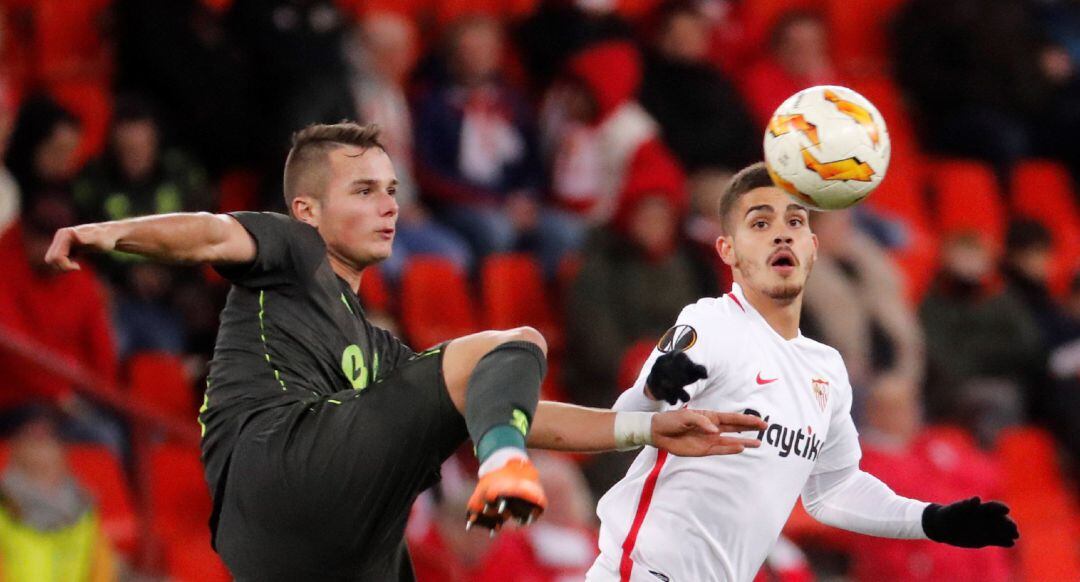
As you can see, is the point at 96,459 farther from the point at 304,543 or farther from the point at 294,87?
the point at 304,543

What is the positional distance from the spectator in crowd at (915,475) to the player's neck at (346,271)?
4258mm

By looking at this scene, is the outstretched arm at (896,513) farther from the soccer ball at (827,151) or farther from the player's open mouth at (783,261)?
the soccer ball at (827,151)

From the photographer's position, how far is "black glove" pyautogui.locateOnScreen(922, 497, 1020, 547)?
208 inches

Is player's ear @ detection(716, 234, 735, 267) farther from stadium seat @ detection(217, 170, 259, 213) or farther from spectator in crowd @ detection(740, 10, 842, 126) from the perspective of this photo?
spectator in crowd @ detection(740, 10, 842, 126)

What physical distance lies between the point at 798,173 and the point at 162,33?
15.5 feet

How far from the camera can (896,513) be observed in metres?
5.55

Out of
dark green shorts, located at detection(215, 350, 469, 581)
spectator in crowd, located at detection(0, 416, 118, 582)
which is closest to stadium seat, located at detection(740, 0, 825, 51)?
spectator in crowd, located at detection(0, 416, 118, 582)

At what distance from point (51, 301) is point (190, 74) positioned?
1.52 m

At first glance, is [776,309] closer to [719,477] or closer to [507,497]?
[719,477]

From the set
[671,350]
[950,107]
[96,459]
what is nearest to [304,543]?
[671,350]

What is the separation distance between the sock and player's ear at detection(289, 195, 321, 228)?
104 centimetres

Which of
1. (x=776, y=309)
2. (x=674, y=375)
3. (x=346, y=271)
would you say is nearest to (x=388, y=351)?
(x=346, y=271)

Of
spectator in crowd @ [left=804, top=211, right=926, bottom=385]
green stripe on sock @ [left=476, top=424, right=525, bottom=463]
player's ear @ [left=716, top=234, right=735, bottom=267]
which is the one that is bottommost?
green stripe on sock @ [left=476, top=424, right=525, bottom=463]

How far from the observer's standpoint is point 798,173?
5230 mm
